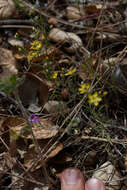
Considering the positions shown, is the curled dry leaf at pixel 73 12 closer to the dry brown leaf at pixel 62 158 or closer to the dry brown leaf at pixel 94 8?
the dry brown leaf at pixel 94 8

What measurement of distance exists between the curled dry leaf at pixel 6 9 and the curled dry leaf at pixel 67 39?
1.23ft

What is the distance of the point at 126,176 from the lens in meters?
1.43

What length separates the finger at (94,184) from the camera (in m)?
1.35

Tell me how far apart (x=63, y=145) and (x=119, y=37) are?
0.97 meters

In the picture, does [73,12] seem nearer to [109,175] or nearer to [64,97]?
[64,97]

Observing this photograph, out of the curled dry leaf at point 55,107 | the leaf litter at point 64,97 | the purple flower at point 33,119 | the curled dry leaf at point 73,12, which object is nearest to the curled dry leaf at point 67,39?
the leaf litter at point 64,97

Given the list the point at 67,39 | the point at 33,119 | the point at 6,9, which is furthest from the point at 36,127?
the point at 6,9

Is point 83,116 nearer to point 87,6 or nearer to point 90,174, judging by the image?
point 90,174

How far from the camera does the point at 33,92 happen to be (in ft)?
5.68

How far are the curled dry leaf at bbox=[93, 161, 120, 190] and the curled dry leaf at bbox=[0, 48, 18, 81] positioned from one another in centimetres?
90

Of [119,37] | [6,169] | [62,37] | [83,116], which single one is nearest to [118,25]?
[119,37]

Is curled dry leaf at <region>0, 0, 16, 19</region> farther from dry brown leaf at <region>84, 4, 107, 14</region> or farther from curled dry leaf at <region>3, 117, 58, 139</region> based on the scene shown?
curled dry leaf at <region>3, 117, 58, 139</region>

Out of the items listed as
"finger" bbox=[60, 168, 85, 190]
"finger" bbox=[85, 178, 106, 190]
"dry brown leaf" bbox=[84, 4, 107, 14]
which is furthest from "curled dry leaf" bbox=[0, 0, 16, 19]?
"finger" bbox=[85, 178, 106, 190]

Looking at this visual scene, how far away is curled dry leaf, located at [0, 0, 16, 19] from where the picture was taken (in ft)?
6.10
